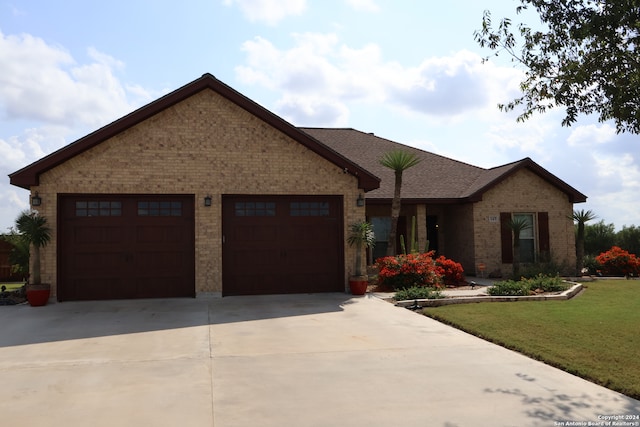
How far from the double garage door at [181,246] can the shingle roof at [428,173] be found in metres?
4.69

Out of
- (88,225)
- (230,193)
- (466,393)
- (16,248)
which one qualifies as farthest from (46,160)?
(466,393)

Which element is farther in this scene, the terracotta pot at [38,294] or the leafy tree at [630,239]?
the leafy tree at [630,239]

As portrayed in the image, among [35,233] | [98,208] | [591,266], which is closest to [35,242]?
[35,233]

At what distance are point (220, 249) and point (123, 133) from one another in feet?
12.8

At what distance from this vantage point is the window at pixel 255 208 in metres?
13.9

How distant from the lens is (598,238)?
25000 mm

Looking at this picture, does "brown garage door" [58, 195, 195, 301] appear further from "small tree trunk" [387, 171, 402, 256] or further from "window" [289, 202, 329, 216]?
"small tree trunk" [387, 171, 402, 256]

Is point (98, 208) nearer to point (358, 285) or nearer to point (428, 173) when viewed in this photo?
point (358, 285)

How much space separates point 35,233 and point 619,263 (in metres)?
20.3

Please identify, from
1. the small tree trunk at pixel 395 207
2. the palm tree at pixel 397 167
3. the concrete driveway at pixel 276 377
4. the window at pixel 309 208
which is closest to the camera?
the concrete driveway at pixel 276 377

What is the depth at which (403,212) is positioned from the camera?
65.6 ft

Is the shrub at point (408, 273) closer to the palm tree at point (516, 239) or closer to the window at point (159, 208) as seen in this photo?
the palm tree at point (516, 239)

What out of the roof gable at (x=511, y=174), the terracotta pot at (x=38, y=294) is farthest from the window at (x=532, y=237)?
the terracotta pot at (x=38, y=294)

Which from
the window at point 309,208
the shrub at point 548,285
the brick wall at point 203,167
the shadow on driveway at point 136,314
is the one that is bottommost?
the shadow on driveway at point 136,314
